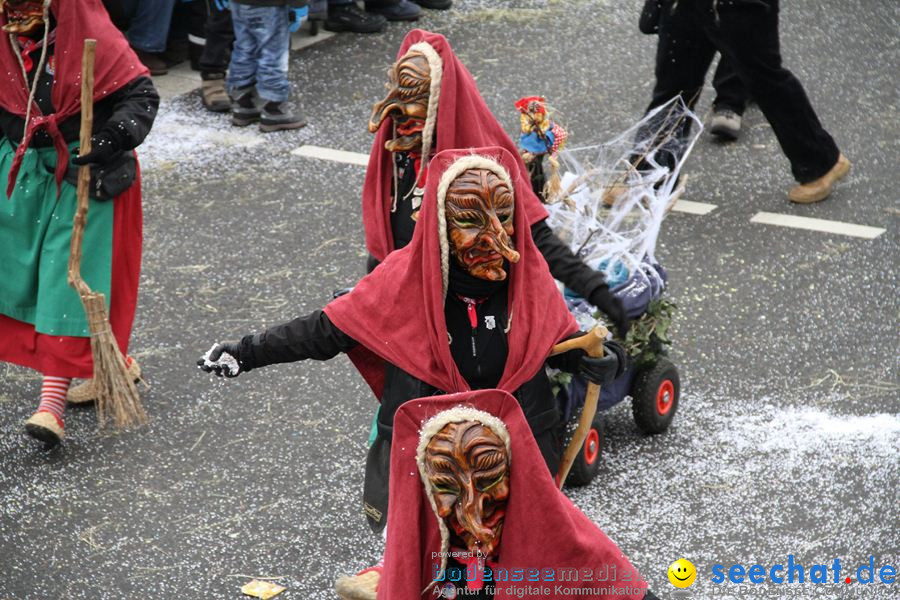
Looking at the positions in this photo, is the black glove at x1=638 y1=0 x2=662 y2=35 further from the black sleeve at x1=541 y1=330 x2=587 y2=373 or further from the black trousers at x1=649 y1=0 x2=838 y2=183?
the black sleeve at x1=541 y1=330 x2=587 y2=373

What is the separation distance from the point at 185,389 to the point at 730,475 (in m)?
2.57

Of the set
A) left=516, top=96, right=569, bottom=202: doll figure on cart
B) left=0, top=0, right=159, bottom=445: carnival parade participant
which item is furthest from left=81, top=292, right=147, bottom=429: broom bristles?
left=516, top=96, right=569, bottom=202: doll figure on cart

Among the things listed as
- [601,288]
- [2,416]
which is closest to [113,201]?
[2,416]

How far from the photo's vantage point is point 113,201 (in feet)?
18.1

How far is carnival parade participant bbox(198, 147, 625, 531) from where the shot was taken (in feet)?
11.4

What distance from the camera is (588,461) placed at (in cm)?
514

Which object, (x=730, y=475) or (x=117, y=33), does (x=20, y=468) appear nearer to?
(x=117, y=33)

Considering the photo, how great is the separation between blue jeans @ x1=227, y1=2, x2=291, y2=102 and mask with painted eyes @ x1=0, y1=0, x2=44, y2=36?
3.62m

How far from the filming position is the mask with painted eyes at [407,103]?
14.8ft

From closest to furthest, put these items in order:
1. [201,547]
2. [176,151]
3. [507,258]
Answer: [507,258]
[201,547]
[176,151]

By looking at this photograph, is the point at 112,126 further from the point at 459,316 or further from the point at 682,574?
the point at 682,574

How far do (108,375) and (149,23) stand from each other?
16.6ft

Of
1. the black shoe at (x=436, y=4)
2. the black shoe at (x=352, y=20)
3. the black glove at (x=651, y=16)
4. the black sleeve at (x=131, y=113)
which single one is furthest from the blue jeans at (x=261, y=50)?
the black sleeve at (x=131, y=113)

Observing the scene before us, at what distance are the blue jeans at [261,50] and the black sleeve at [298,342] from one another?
17.6 ft
